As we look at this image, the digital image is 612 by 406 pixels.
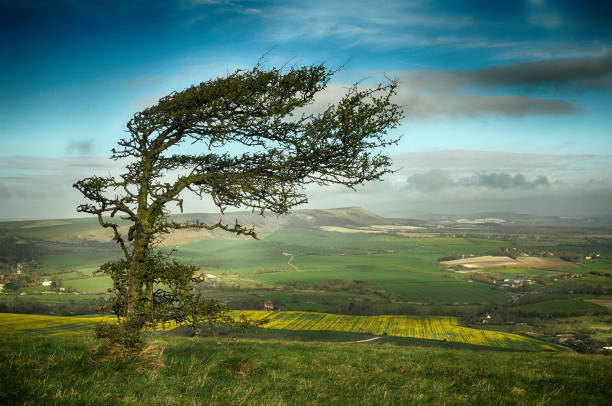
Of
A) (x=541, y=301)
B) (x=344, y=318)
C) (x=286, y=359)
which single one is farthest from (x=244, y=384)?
(x=541, y=301)

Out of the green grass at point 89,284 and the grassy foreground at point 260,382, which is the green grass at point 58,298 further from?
the grassy foreground at point 260,382

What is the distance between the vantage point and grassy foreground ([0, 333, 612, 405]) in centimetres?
627

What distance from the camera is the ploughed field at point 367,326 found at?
156 feet

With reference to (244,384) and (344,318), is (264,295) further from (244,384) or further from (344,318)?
(244,384)

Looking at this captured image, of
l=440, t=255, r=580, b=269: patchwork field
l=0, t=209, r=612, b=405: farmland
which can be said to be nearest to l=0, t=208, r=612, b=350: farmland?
l=440, t=255, r=580, b=269: patchwork field

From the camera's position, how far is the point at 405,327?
6550 cm

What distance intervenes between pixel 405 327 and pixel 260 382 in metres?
63.3

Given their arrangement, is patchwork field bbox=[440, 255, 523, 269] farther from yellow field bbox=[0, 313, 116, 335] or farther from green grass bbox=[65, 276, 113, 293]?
yellow field bbox=[0, 313, 116, 335]

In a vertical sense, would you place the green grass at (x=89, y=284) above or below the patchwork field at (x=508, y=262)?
above

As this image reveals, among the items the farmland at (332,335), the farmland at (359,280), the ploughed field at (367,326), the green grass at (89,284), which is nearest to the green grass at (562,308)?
the farmland at (359,280)

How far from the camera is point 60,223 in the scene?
177m

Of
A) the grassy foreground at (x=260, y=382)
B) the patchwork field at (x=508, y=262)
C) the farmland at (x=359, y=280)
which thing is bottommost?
the patchwork field at (x=508, y=262)

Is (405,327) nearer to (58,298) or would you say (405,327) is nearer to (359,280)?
(359,280)

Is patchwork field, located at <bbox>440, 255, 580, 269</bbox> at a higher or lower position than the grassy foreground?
lower
